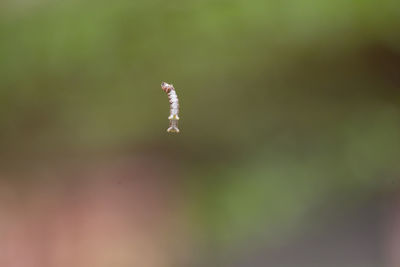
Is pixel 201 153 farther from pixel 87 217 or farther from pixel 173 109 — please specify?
pixel 173 109

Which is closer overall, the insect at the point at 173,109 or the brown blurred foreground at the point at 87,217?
the insect at the point at 173,109

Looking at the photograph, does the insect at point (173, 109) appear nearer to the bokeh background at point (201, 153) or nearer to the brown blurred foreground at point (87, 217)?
the bokeh background at point (201, 153)

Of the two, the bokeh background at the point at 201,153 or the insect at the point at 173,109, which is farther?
the bokeh background at the point at 201,153

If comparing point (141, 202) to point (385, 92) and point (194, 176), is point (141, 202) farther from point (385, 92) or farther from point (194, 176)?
point (385, 92)

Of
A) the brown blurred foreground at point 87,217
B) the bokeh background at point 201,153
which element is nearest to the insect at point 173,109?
the bokeh background at point 201,153

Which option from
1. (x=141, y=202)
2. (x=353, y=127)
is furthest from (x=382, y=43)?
(x=141, y=202)

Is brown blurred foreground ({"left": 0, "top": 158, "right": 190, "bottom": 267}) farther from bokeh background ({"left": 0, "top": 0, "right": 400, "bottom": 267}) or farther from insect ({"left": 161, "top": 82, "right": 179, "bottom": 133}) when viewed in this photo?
insect ({"left": 161, "top": 82, "right": 179, "bottom": 133})

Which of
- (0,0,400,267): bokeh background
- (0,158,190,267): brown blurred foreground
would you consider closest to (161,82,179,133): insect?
(0,0,400,267): bokeh background

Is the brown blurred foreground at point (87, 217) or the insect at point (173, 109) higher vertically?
the insect at point (173, 109)
